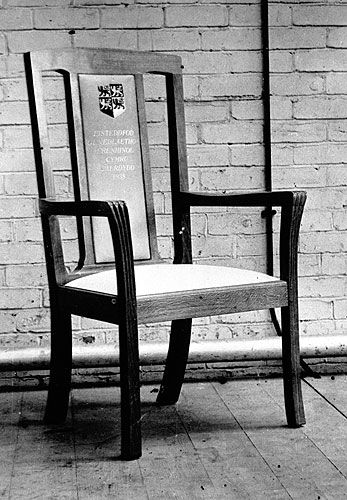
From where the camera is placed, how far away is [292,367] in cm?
252

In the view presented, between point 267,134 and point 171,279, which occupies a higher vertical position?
point 267,134

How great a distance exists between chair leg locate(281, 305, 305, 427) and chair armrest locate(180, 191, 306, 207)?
0.31 meters

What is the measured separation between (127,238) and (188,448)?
611 mm

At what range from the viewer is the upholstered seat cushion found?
7.60 ft

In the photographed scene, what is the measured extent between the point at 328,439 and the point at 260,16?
58.8 inches

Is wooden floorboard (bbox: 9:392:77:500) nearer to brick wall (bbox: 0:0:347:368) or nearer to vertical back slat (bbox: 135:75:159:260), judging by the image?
brick wall (bbox: 0:0:347:368)

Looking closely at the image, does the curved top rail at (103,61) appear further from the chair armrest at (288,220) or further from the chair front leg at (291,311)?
the chair front leg at (291,311)

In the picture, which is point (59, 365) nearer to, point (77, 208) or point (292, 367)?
point (77, 208)

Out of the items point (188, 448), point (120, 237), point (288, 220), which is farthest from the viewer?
point (288, 220)

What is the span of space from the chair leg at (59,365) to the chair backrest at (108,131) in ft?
0.62

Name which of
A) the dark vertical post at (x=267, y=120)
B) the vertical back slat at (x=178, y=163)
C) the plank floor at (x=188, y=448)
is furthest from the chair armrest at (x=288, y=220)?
the dark vertical post at (x=267, y=120)

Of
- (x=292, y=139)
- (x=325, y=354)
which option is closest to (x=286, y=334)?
(x=325, y=354)

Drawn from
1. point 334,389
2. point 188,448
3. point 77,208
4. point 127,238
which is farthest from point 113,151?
point 334,389

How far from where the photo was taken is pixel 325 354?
10.3 feet
